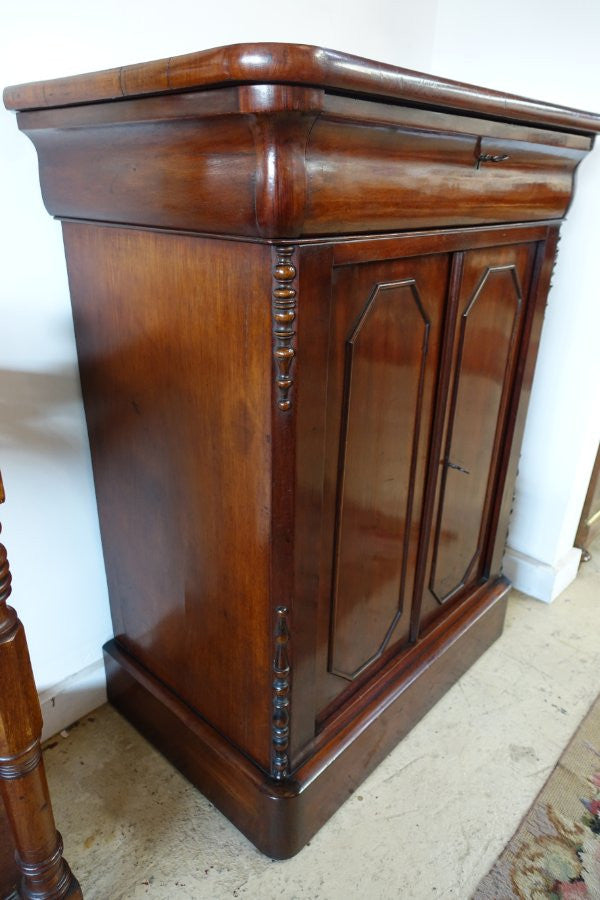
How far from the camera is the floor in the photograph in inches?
41.9

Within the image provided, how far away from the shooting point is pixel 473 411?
127 centimetres

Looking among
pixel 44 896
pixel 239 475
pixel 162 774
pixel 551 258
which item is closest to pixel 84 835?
pixel 162 774

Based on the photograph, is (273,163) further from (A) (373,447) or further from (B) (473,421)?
(B) (473,421)

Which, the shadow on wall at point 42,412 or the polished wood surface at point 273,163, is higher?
the polished wood surface at point 273,163

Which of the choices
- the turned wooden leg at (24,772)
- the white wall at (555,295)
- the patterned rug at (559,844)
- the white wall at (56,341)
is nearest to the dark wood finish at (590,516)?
the white wall at (555,295)

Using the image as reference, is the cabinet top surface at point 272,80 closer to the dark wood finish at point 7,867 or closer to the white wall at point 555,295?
the white wall at point 555,295

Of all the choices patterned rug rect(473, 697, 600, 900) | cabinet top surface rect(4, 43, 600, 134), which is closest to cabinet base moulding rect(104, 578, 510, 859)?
patterned rug rect(473, 697, 600, 900)

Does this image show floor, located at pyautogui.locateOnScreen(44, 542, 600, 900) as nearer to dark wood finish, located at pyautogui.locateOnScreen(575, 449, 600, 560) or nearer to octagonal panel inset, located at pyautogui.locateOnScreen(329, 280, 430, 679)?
octagonal panel inset, located at pyautogui.locateOnScreen(329, 280, 430, 679)

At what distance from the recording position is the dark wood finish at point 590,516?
1823 millimetres

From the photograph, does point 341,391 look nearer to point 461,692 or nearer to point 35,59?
point 35,59

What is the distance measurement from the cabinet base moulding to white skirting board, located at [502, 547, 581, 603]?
399mm

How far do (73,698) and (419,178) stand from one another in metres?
1.21

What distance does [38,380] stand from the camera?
1.10m

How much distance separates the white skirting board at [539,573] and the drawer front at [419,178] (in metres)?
Answer: 1.01
